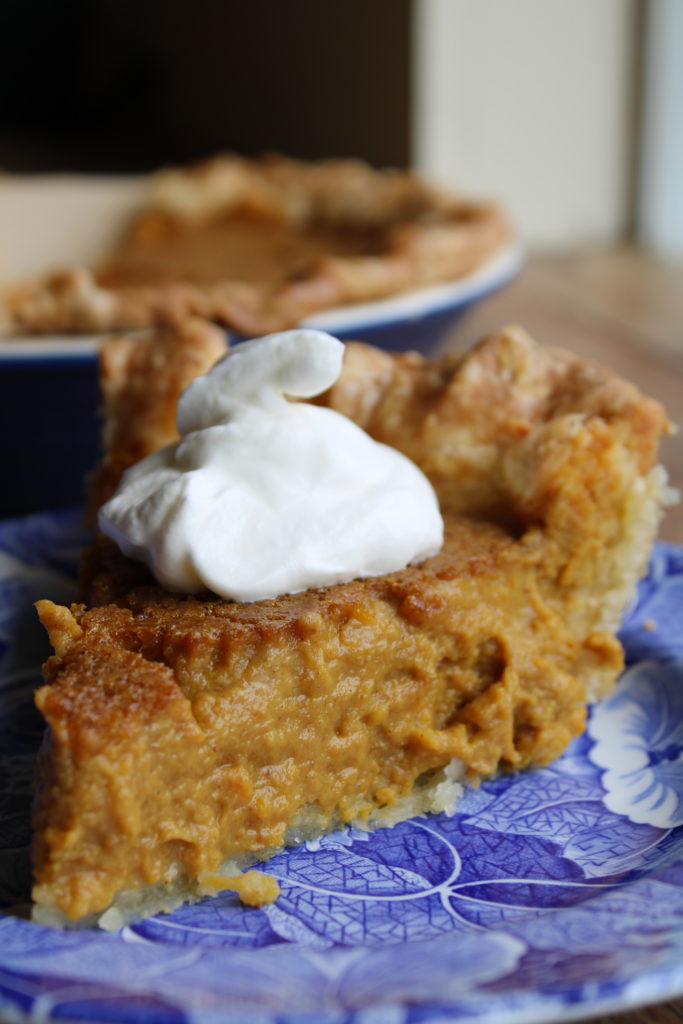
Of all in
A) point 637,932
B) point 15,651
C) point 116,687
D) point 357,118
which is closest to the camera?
point 637,932

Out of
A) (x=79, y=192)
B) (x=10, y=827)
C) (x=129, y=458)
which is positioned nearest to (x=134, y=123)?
(x=79, y=192)

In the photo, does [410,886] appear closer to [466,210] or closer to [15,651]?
[15,651]

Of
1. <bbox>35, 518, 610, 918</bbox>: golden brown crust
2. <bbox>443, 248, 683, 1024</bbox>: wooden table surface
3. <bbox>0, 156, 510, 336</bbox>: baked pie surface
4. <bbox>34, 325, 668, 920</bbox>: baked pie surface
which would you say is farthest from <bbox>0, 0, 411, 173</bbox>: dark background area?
<bbox>35, 518, 610, 918</bbox>: golden brown crust

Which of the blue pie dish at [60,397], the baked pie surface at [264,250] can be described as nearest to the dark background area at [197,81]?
the baked pie surface at [264,250]

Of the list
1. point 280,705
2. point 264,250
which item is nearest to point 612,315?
point 264,250

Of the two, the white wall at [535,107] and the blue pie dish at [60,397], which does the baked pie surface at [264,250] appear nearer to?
the blue pie dish at [60,397]

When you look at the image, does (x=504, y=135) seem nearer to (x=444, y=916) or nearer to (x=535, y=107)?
(x=535, y=107)
